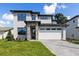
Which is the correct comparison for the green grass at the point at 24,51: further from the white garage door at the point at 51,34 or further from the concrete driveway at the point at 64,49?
the white garage door at the point at 51,34

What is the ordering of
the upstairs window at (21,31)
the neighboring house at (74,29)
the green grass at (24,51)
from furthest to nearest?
the neighboring house at (74,29) < the upstairs window at (21,31) < the green grass at (24,51)

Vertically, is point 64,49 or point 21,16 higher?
point 21,16

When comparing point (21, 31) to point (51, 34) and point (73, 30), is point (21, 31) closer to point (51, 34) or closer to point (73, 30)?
point (51, 34)

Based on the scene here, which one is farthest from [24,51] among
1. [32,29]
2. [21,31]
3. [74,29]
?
[74,29]

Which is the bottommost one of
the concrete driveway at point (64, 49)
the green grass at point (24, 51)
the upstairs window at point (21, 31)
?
the concrete driveway at point (64, 49)

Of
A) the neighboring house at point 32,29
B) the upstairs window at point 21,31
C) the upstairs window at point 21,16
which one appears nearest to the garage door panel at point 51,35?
the neighboring house at point 32,29

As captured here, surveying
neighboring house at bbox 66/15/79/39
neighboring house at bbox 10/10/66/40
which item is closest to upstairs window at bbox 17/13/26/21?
neighboring house at bbox 10/10/66/40

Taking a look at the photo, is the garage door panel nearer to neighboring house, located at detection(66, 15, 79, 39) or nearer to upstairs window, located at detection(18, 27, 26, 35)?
upstairs window, located at detection(18, 27, 26, 35)

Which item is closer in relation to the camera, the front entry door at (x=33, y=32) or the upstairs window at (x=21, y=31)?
the front entry door at (x=33, y=32)

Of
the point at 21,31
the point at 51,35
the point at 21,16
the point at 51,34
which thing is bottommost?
the point at 51,35

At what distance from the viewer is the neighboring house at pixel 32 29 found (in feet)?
89.4

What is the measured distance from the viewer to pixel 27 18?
2916 centimetres

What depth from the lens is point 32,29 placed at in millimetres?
29297

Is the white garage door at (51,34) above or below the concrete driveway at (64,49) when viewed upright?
above
